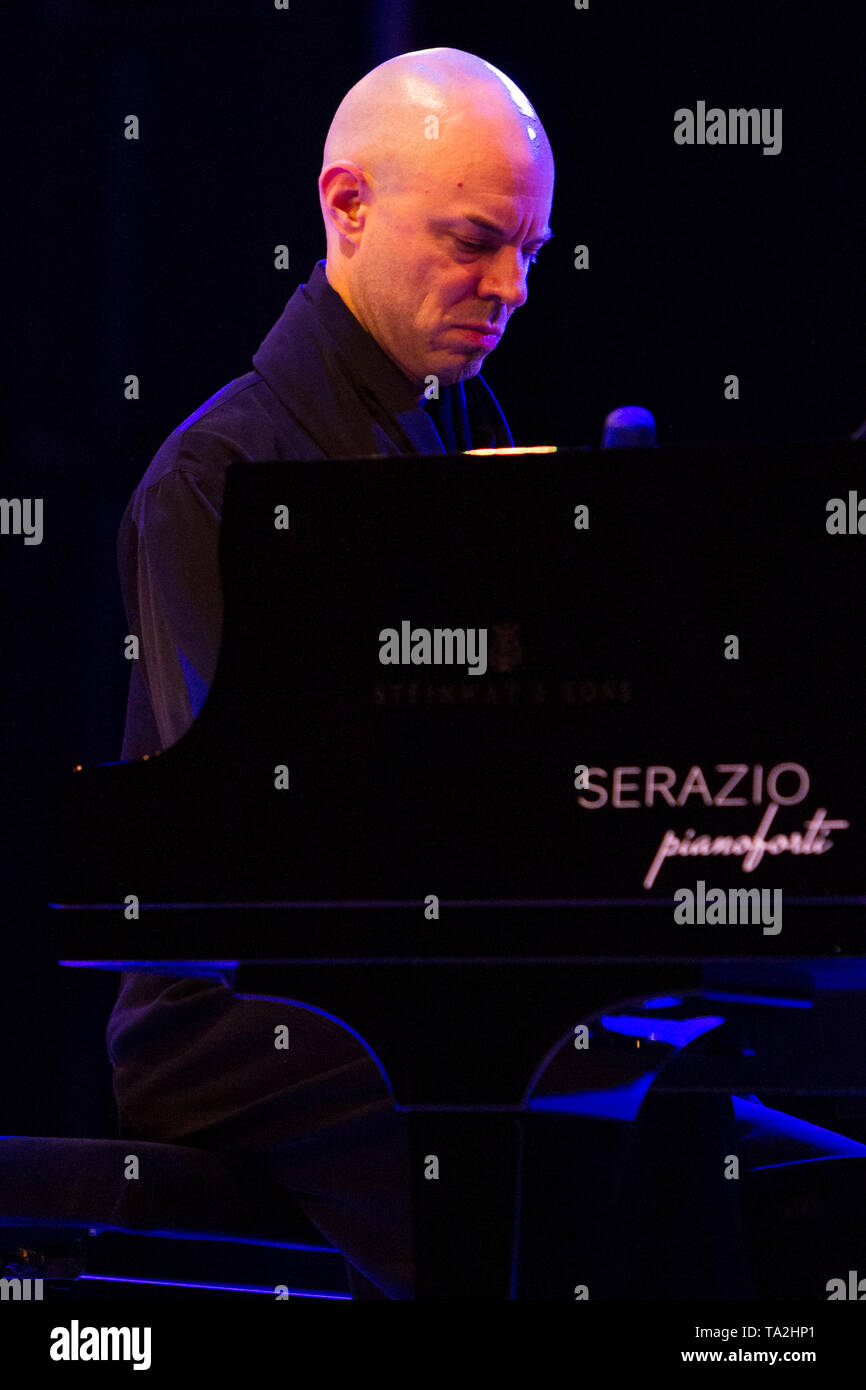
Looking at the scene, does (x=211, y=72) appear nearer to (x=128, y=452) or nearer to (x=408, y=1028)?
(x=128, y=452)


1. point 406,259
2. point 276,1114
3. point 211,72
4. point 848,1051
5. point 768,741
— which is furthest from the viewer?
point 211,72

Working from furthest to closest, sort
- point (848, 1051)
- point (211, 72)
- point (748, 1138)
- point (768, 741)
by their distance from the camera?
point (211, 72), point (748, 1138), point (848, 1051), point (768, 741)

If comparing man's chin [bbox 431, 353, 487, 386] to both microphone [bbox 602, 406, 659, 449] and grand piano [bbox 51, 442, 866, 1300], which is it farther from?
grand piano [bbox 51, 442, 866, 1300]

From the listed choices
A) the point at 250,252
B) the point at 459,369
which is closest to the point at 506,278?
the point at 459,369

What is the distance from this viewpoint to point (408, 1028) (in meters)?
1.23

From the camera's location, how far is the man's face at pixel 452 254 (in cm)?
190

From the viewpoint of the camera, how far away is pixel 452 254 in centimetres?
195

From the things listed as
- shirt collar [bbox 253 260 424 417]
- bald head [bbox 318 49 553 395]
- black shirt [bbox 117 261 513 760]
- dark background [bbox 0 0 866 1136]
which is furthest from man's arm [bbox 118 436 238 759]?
dark background [bbox 0 0 866 1136]

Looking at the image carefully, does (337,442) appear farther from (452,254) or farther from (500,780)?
(500,780)

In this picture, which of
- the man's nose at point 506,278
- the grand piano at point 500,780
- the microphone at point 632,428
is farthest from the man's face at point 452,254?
the grand piano at point 500,780

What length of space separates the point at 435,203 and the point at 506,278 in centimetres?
13

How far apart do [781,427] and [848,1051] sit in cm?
172

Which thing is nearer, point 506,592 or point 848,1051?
point 506,592

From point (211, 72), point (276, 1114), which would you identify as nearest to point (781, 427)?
point (211, 72)
